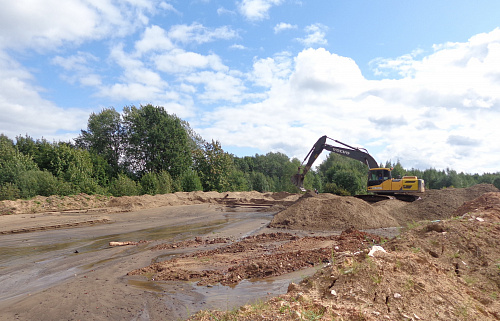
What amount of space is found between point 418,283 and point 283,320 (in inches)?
91.9

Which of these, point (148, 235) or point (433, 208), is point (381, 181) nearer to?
point (433, 208)

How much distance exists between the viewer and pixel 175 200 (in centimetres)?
3020

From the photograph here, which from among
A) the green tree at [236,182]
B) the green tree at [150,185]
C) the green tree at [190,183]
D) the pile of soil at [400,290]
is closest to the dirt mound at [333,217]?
the pile of soil at [400,290]

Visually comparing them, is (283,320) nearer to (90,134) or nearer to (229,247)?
(229,247)

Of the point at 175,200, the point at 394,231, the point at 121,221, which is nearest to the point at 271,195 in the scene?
the point at 175,200

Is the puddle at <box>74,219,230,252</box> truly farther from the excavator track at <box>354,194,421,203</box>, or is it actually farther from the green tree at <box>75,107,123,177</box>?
the green tree at <box>75,107,123,177</box>

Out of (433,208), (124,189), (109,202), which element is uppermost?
(124,189)

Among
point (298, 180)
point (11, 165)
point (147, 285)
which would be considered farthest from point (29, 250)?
point (11, 165)

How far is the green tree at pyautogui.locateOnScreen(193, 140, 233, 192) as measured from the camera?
144ft

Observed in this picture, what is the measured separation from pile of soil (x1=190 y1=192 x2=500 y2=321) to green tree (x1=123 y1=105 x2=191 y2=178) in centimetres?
3979

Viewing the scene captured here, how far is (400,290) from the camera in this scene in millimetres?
4594

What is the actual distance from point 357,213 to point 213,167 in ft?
96.4

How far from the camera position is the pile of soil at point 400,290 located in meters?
4.13

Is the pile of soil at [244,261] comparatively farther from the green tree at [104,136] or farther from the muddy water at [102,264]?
the green tree at [104,136]
